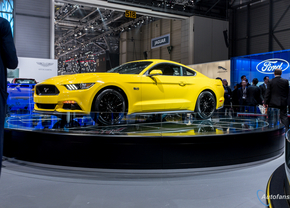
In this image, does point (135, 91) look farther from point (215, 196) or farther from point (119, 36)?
point (119, 36)

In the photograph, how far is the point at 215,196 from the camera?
2.59 metres

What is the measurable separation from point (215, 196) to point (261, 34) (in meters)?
17.8

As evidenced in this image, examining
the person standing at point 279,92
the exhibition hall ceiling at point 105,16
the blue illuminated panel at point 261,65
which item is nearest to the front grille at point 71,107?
the person standing at point 279,92

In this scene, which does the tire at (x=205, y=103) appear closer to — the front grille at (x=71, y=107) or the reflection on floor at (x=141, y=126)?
the reflection on floor at (x=141, y=126)

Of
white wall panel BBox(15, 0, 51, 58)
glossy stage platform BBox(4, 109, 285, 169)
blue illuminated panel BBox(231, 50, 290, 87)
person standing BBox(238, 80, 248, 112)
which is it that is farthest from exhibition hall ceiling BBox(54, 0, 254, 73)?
glossy stage platform BBox(4, 109, 285, 169)

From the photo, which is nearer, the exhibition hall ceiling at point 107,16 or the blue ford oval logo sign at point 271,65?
the blue ford oval logo sign at point 271,65

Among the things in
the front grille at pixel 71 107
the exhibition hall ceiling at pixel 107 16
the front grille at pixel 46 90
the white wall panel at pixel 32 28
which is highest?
the exhibition hall ceiling at pixel 107 16

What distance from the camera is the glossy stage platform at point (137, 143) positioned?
3.32 m

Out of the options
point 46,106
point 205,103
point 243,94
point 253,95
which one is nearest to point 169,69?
point 205,103

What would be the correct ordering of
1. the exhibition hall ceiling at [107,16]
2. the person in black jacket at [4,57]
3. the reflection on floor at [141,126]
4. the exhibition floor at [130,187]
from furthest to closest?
the exhibition hall ceiling at [107,16], the reflection on floor at [141,126], the exhibition floor at [130,187], the person in black jacket at [4,57]

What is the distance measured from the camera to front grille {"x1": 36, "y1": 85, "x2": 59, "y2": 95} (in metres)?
3.95

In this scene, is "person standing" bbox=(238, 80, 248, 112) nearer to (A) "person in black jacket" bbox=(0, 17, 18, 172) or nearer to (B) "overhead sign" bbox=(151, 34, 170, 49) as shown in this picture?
(A) "person in black jacket" bbox=(0, 17, 18, 172)

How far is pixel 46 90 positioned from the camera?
4.08 meters

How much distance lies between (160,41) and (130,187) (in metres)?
19.2
